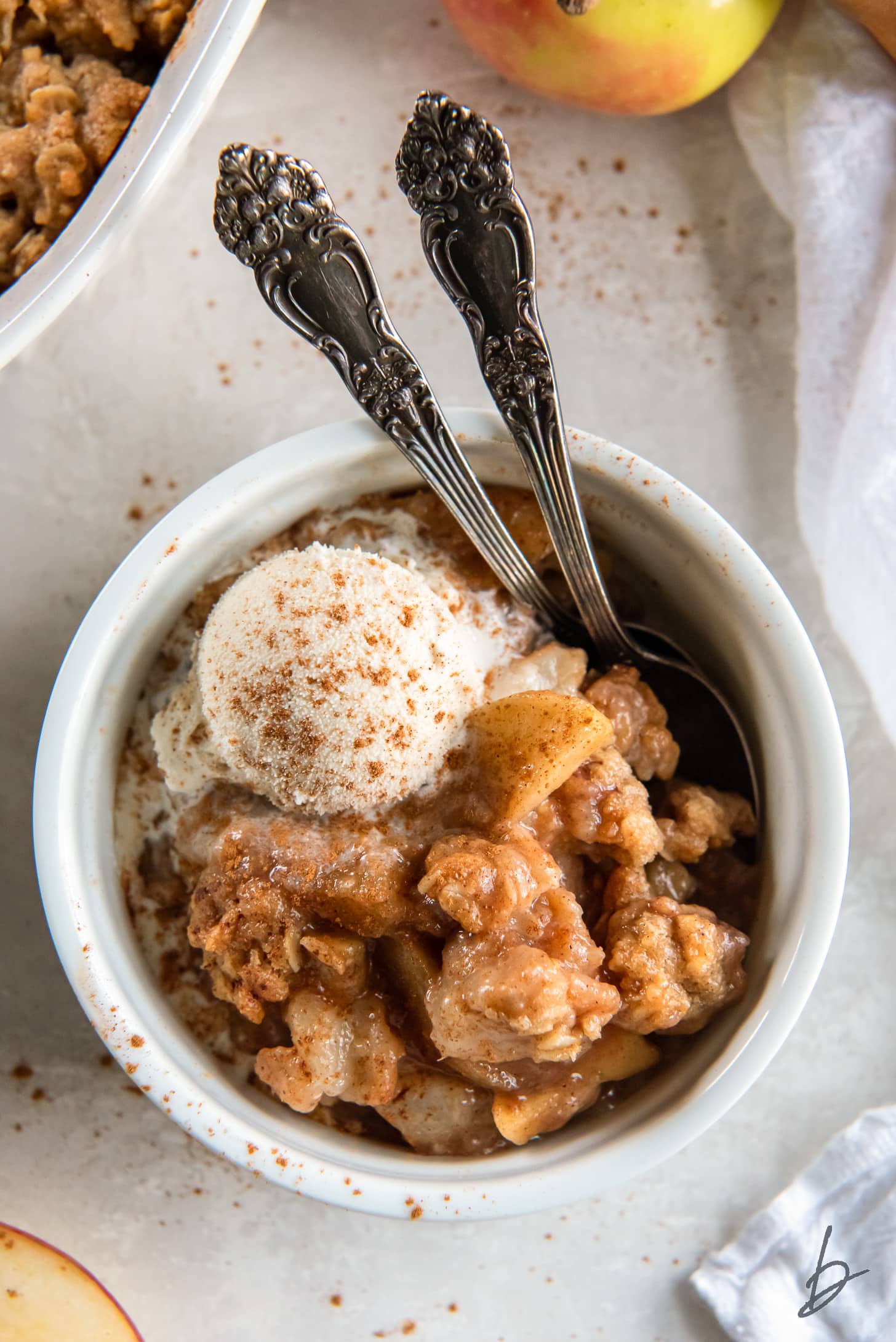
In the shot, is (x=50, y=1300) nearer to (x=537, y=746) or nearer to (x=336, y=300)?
(x=537, y=746)

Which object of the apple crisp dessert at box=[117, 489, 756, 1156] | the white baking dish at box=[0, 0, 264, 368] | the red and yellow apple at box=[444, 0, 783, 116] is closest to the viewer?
the apple crisp dessert at box=[117, 489, 756, 1156]

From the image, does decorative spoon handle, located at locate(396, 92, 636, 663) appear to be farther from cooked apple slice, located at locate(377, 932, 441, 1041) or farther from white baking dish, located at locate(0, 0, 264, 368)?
cooked apple slice, located at locate(377, 932, 441, 1041)

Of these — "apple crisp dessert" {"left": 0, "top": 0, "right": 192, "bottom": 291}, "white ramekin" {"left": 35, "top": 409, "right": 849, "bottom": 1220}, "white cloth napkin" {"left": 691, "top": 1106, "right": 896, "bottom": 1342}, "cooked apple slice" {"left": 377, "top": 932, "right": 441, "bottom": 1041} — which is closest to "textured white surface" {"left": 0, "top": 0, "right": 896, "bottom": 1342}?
"white cloth napkin" {"left": 691, "top": 1106, "right": 896, "bottom": 1342}

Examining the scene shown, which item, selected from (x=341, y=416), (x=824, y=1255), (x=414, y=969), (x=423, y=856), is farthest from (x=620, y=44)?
(x=824, y=1255)

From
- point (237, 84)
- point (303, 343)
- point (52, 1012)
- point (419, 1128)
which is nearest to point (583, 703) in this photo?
point (419, 1128)

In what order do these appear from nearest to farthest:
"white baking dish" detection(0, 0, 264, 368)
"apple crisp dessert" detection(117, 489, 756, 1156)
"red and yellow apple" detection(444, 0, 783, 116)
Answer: "apple crisp dessert" detection(117, 489, 756, 1156) < "white baking dish" detection(0, 0, 264, 368) < "red and yellow apple" detection(444, 0, 783, 116)

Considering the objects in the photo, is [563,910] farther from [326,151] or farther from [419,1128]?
[326,151]

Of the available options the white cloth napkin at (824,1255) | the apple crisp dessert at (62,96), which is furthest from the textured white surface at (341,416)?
the apple crisp dessert at (62,96)
